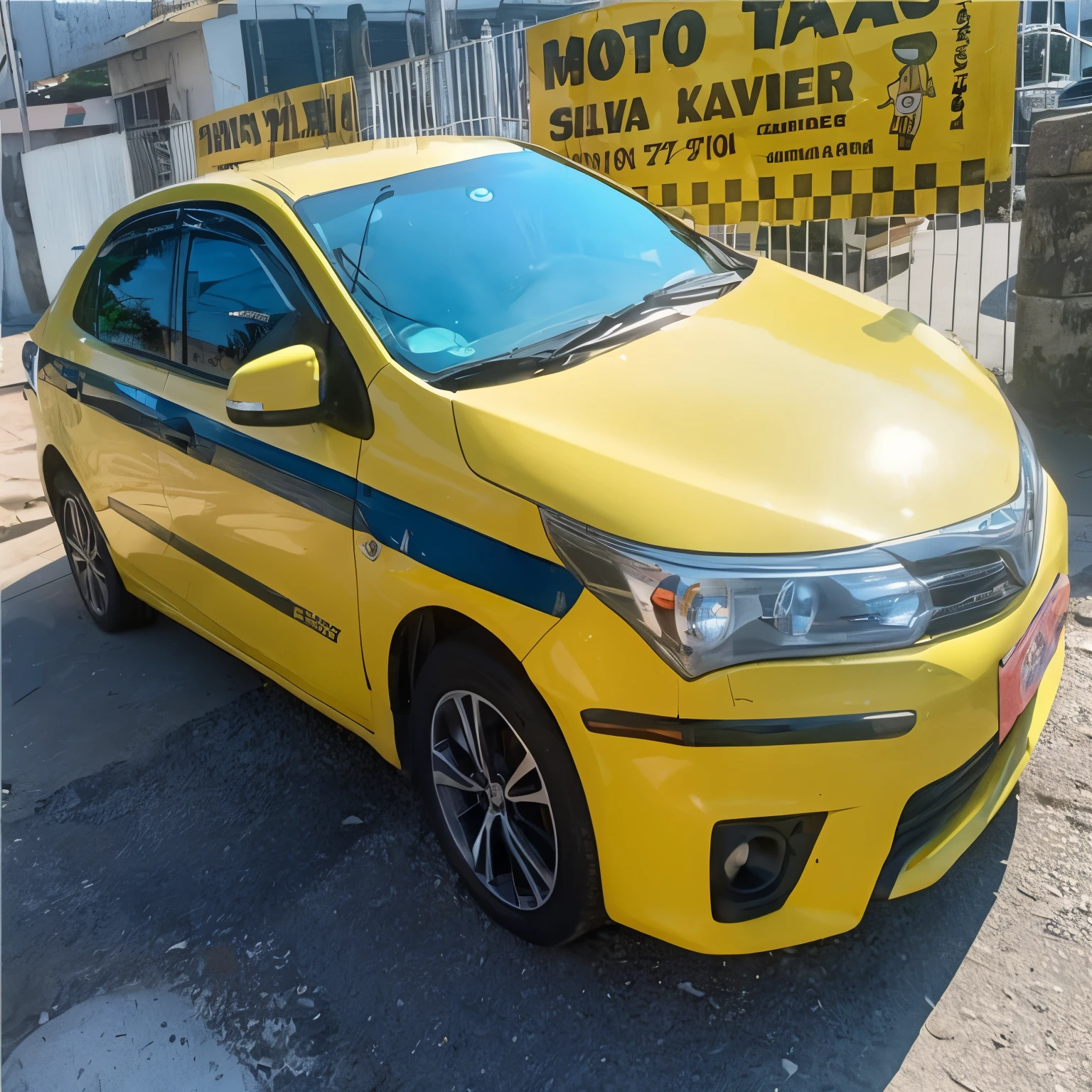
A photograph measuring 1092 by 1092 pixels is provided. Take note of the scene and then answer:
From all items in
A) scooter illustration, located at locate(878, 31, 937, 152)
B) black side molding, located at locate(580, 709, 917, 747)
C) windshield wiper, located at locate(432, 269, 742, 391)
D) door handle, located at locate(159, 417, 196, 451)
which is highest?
scooter illustration, located at locate(878, 31, 937, 152)

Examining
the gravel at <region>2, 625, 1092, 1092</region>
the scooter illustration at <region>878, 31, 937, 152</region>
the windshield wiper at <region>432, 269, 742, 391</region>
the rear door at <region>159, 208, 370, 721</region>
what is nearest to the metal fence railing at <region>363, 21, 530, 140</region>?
the scooter illustration at <region>878, 31, 937, 152</region>

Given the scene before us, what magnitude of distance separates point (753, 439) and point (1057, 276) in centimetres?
371

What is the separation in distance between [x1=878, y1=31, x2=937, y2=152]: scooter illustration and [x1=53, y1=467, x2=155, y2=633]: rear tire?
12.9ft

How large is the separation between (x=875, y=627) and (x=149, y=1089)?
1.73m

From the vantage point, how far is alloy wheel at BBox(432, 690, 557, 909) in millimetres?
2252

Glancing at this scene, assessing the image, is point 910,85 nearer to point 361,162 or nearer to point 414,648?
point 361,162

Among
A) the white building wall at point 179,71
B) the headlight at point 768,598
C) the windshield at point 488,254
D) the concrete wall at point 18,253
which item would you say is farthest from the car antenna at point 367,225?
the white building wall at point 179,71

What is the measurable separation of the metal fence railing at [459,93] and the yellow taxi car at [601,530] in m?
4.51

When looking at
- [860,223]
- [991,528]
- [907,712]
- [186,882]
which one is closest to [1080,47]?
[860,223]

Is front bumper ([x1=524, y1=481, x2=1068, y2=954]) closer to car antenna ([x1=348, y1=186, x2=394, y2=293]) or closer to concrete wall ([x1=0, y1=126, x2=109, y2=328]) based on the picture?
car antenna ([x1=348, y1=186, x2=394, y2=293])

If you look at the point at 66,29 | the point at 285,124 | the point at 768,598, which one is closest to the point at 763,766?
the point at 768,598

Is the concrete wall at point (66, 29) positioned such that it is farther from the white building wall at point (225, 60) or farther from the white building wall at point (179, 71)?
the white building wall at point (225, 60)

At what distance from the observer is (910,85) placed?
15.8 feet

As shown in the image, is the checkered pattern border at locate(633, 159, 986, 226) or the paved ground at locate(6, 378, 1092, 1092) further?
the checkered pattern border at locate(633, 159, 986, 226)
